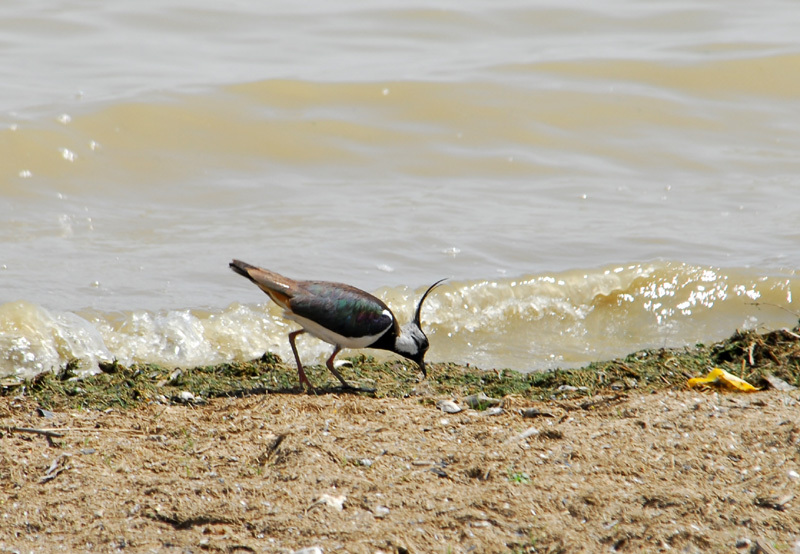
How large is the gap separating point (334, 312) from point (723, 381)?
2.52 m

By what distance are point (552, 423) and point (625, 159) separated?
8.98m

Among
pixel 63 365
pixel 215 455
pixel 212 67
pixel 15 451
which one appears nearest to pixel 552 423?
pixel 215 455

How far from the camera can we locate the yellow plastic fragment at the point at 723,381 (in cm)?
569

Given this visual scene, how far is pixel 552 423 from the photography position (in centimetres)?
515

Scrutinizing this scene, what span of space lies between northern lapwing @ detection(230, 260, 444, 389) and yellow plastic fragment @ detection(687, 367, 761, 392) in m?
1.82

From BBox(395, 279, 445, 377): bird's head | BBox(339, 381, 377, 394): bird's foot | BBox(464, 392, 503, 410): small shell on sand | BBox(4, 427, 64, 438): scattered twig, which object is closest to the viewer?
BBox(4, 427, 64, 438): scattered twig

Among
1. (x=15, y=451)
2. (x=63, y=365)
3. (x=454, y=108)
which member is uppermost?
(x=454, y=108)

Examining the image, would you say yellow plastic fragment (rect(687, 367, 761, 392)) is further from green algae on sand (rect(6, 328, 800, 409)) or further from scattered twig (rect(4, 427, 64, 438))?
scattered twig (rect(4, 427, 64, 438))

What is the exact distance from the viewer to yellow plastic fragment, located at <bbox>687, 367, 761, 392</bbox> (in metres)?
5.69

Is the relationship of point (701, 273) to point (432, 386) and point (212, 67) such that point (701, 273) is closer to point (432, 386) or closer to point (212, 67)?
point (432, 386)

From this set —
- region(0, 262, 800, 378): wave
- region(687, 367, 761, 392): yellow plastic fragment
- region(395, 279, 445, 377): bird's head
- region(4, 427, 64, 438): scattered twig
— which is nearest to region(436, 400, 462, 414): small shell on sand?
region(395, 279, 445, 377): bird's head

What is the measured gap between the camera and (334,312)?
6363mm

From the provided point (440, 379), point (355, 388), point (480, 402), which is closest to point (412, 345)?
point (440, 379)

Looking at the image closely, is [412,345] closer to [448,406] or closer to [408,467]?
[448,406]
